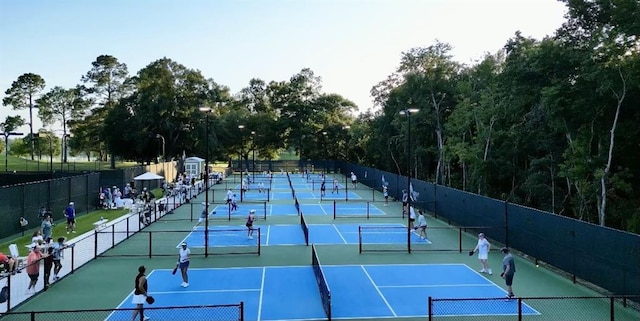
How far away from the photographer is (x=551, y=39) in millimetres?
33656

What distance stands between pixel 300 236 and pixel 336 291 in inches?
413

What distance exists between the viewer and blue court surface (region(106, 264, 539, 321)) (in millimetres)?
14773

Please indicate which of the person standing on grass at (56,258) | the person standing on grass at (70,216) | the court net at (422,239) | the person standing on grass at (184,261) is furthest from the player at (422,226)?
the person standing on grass at (70,216)

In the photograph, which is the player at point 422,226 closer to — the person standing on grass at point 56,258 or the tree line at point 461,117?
the tree line at point 461,117

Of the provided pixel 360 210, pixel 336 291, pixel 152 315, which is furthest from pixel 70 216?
pixel 360 210

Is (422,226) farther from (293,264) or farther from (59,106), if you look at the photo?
(59,106)

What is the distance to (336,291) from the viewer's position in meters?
17.0

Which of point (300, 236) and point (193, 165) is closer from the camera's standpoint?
point (300, 236)

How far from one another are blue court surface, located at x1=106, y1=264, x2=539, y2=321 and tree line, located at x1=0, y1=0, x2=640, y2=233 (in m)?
10.9

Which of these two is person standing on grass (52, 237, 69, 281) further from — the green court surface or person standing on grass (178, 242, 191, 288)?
person standing on grass (178, 242, 191, 288)


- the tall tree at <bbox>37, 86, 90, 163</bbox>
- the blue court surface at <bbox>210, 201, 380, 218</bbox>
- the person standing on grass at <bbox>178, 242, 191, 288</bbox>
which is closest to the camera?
the person standing on grass at <bbox>178, 242, 191, 288</bbox>

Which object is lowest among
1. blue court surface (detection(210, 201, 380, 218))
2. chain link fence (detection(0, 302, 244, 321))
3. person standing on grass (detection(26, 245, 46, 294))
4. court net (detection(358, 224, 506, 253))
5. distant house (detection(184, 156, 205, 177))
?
chain link fence (detection(0, 302, 244, 321))

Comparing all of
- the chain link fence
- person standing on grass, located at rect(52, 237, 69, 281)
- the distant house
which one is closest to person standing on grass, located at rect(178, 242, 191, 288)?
the chain link fence

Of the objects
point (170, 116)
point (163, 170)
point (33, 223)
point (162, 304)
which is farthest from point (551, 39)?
point (170, 116)
